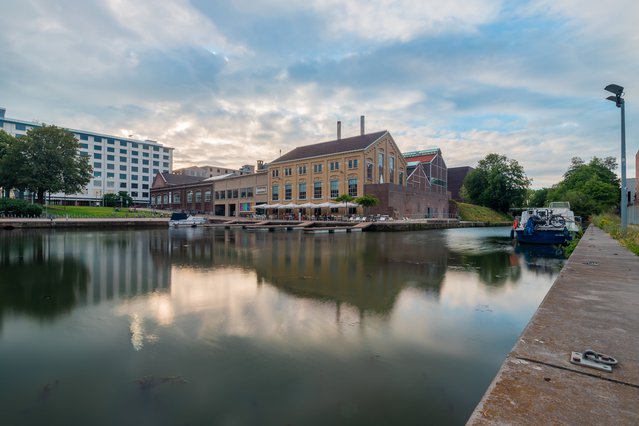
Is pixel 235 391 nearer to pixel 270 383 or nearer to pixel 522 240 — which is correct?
pixel 270 383

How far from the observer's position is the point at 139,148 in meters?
92.2

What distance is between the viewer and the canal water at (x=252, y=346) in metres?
3.33

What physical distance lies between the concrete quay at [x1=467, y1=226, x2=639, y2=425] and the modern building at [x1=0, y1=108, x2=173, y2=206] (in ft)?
298

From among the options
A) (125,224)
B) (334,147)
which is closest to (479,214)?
(334,147)

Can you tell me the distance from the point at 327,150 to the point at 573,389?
176 ft

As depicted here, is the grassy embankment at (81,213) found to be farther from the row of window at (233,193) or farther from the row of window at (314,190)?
the row of window at (314,190)

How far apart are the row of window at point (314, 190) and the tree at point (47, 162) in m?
29.0

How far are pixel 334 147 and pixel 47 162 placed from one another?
40299 mm

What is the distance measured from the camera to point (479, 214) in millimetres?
66812

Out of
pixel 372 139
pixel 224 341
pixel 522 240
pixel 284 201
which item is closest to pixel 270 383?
pixel 224 341

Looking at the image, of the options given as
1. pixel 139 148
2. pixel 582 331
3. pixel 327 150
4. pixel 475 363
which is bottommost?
pixel 475 363

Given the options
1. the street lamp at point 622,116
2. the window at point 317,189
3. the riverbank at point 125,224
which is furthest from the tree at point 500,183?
the street lamp at point 622,116

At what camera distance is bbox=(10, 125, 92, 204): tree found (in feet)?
145

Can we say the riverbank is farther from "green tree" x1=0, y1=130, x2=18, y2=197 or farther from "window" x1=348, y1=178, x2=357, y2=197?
"green tree" x1=0, y1=130, x2=18, y2=197
